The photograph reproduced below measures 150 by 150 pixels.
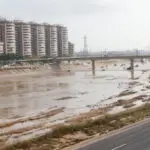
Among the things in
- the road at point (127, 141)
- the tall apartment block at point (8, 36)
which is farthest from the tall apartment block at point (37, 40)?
the road at point (127, 141)

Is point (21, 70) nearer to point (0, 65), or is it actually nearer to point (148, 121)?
point (0, 65)

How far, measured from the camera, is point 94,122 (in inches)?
963

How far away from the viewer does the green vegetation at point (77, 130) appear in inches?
753

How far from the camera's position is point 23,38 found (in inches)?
6821

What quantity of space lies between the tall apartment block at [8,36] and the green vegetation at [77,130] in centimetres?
13192

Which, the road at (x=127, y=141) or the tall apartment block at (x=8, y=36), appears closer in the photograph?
the road at (x=127, y=141)

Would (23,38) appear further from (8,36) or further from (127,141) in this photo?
(127,141)

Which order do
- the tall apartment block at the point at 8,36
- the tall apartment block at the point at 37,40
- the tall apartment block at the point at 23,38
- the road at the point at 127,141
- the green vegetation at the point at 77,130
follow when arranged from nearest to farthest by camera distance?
the road at the point at 127,141, the green vegetation at the point at 77,130, the tall apartment block at the point at 8,36, the tall apartment block at the point at 23,38, the tall apartment block at the point at 37,40

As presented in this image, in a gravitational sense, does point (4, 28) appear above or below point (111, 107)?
above

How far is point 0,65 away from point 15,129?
9836 centimetres

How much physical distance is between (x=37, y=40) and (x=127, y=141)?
6598 inches

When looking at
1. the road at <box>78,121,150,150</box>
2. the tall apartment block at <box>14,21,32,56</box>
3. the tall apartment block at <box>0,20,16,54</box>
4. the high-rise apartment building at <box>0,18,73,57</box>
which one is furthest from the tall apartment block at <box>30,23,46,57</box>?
the road at <box>78,121,150,150</box>

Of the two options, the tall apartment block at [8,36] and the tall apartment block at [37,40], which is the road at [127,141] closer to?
the tall apartment block at [8,36]

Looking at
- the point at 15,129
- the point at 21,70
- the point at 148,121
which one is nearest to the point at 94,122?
the point at 148,121
